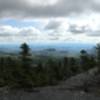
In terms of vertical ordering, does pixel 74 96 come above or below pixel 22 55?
below

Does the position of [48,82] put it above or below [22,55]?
below

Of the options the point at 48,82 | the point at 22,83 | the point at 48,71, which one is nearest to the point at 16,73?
the point at 48,82

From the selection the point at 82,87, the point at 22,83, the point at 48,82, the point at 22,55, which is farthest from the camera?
the point at 22,55

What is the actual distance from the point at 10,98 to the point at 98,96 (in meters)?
7.23

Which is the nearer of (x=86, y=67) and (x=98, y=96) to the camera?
(x=98, y=96)

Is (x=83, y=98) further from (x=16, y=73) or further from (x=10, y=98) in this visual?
(x=16, y=73)

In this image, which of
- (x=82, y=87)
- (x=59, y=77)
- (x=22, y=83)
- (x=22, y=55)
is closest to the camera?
(x=82, y=87)

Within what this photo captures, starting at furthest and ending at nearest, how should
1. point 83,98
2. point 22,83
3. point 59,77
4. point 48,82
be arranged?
point 59,77 → point 48,82 → point 22,83 → point 83,98

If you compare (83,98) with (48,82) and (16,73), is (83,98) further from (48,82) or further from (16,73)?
(16,73)

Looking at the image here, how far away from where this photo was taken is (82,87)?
91.9 ft

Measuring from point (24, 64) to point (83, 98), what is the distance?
27.7 m

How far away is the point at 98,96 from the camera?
22891mm

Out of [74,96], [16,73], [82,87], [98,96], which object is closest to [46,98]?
[74,96]

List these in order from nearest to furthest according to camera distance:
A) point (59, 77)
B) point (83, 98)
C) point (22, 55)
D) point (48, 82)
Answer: point (83, 98)
point (48, 82)
point (59, 77)
point (22, 55)
